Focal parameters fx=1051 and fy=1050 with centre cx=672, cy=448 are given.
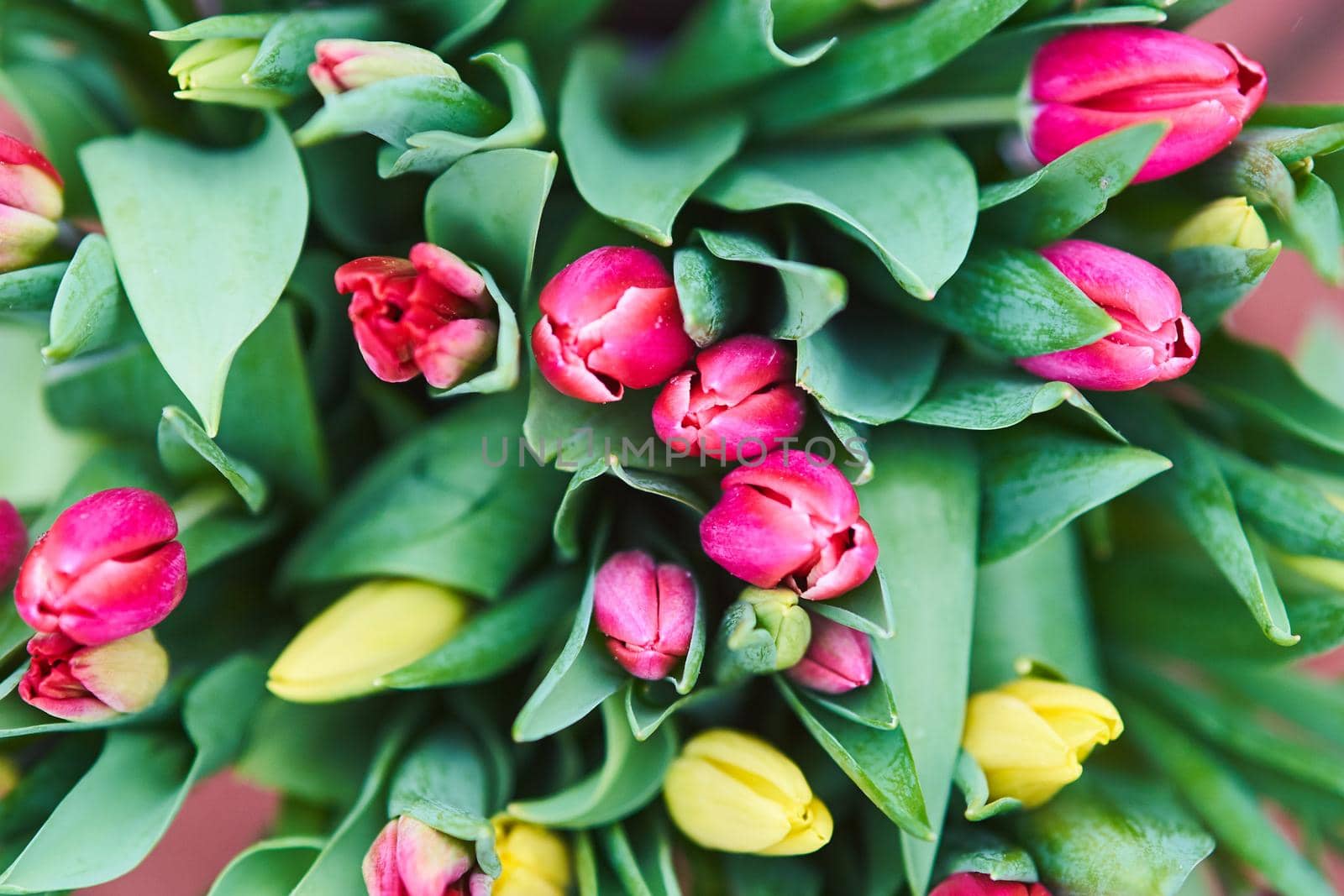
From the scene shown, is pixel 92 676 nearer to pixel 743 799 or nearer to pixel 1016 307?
pixel 743 799

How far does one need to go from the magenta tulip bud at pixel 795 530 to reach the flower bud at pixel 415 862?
156 millimetres

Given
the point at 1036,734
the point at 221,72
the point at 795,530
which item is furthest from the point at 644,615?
the point at 221,72

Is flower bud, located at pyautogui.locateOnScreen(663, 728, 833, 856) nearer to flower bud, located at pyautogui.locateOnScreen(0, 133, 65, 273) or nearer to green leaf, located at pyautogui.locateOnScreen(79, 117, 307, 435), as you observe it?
green leaf, located at pyautogui.locateOnScreen(79, 117, 307, 435)

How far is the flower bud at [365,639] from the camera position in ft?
1.48

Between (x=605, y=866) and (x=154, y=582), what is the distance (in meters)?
0.24

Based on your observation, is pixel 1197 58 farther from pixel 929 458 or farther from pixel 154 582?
pixel 154 582

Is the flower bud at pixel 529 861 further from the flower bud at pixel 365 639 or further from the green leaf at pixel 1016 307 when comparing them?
the green leaf at pixel 1016 307

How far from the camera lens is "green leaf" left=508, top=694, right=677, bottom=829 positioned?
1.47 ft

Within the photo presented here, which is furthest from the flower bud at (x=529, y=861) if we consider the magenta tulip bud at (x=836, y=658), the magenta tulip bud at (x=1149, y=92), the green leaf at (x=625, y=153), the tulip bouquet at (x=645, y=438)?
the magenta tulip bud at (x=1149, y=92)

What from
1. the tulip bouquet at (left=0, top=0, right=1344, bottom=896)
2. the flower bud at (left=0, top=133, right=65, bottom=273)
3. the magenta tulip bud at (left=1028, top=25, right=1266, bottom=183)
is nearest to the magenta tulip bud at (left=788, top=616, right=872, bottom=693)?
the tulip bouquet at (left=0, top=0, right=1344, bottom=896)

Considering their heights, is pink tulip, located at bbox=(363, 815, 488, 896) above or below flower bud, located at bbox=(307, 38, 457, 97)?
below

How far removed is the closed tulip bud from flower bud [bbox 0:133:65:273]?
0.46 meters

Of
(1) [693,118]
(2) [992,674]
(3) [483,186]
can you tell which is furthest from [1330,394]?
(3) [483,186]

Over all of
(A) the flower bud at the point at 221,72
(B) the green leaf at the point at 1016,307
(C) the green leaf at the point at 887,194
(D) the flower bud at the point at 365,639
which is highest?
(A) the flower bud at the point at 221,72
